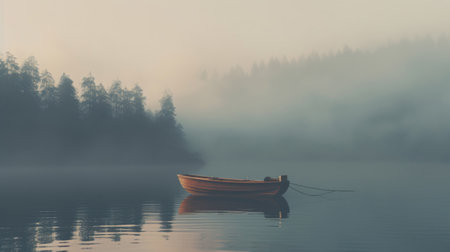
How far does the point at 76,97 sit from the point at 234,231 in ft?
407

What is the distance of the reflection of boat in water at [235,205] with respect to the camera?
4028 centimetres

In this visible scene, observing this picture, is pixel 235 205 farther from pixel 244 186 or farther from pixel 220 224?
pixel 220 224

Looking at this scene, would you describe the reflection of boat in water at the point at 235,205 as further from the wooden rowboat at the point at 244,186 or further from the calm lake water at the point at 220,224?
the wooden rowboat at the point at 244,186

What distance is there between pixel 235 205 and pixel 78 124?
362 ft

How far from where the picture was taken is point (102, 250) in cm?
2400

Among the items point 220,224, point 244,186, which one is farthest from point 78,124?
point 220,224

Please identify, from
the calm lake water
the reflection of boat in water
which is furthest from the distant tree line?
the reflection of boat in water

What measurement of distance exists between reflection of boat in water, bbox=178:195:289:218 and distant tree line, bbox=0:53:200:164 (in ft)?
309

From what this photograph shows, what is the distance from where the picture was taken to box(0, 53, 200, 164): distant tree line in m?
129

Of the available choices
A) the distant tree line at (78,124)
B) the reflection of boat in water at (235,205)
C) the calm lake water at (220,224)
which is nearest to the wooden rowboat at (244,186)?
the reflection of boat in water at (235,205)

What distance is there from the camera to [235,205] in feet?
147

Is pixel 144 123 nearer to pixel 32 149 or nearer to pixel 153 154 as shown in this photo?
pixel 153 154

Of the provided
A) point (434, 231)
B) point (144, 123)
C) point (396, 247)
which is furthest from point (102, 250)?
point (144, 123)

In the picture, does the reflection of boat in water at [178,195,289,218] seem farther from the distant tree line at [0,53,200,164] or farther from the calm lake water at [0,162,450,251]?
the distant tree line at [0,53,200,164]
